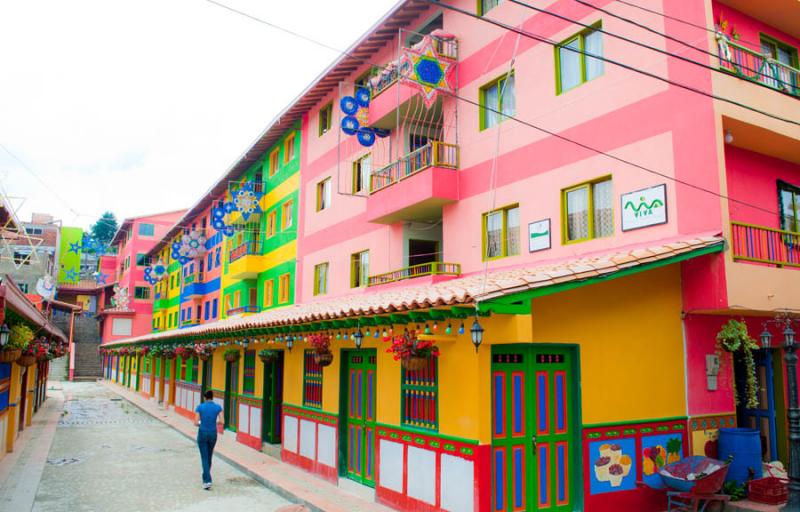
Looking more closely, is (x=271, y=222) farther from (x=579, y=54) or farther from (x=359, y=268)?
(x=579, y=54)

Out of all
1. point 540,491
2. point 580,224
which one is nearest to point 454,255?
point 580,224

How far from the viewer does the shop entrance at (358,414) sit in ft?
41.5

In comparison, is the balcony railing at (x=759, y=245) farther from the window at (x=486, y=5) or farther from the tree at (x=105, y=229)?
the tree at (x=105, y=229)

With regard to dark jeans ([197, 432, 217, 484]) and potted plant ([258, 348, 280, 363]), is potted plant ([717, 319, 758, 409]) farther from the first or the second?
potted plant ([258, 348, 280, 363])

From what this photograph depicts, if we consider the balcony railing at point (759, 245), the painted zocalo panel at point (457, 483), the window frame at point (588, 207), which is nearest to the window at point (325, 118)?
the window frame at point (588, 207)

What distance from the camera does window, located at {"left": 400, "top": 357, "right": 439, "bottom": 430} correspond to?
34.0ft

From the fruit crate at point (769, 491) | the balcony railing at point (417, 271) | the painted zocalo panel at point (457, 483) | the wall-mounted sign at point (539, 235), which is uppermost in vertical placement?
the wall-mounted sign at point (539, 235)

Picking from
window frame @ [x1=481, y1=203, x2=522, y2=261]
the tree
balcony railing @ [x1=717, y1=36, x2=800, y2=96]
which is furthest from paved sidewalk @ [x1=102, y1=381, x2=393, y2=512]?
the tree

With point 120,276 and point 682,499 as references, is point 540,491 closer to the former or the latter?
point 682,499

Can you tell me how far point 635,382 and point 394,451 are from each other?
4.38 metres

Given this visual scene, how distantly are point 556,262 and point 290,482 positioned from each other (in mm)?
7543

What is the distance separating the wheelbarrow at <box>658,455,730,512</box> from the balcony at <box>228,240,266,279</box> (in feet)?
75.1

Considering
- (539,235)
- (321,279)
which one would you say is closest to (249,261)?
(321,279)

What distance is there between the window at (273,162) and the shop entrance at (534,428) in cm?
2167
